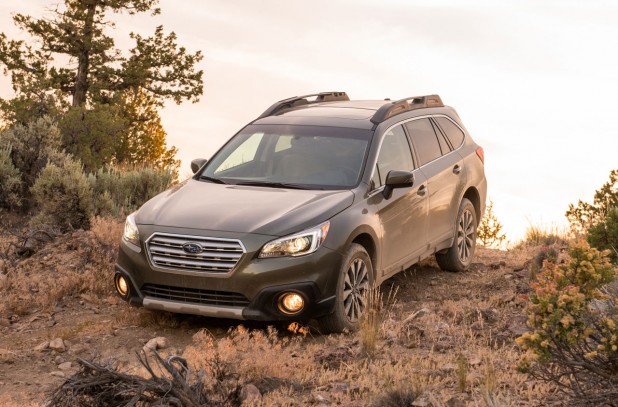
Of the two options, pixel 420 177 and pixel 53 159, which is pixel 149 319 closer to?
pixel 420 177

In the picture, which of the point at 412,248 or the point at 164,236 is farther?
the point at 412,248

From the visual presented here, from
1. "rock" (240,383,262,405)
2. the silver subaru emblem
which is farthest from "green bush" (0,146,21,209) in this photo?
"rock" (240,383,262,405)

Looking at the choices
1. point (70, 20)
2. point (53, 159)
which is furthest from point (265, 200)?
point (70, 20)

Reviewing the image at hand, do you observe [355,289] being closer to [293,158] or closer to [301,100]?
[293,158]

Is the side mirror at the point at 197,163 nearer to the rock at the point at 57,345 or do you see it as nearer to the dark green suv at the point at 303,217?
the dark green suv at the point at 303,217

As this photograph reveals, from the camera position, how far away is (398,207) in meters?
9.53

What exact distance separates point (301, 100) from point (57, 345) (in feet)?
13.8

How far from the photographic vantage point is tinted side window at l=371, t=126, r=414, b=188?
949 cm

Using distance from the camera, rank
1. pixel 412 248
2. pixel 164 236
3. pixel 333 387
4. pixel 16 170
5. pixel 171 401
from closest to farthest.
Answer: pixel 171 401 → pixel 333 387 → pixel 164 236 → pixel 412 248 → pixel 16 170

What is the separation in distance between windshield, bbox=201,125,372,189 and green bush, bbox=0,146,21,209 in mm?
7704

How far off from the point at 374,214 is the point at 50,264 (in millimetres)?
4594

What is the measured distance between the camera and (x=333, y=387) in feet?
22.5

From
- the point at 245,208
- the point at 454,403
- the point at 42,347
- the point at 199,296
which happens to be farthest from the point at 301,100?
the point at 454,403

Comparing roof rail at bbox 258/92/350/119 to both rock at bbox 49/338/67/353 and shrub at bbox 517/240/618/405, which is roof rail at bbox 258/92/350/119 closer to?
rock at bbox 49/338/67/353
